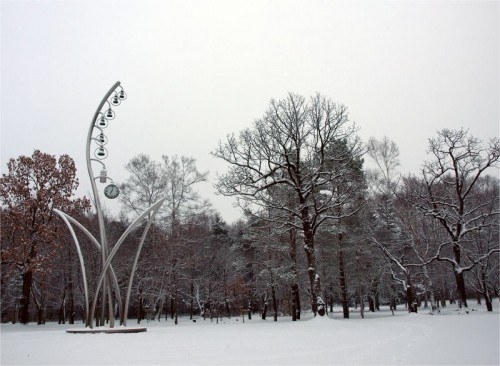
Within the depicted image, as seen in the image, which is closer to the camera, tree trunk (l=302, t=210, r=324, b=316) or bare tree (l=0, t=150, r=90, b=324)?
tree trunk (l=302, t=210, r=324, b=316)

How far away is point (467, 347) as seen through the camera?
23.8 ft

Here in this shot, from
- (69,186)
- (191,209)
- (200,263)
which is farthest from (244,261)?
(69,186)

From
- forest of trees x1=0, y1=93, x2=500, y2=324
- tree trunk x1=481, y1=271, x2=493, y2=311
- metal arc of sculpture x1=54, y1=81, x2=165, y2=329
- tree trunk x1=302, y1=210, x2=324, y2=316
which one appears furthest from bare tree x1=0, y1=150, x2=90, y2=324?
tree trunk x1=481, y1=271, x2=493, y2=311

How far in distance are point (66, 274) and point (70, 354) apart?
28.6 meters

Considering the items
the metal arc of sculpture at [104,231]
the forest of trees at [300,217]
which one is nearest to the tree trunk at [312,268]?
the forest of trees at [300,217]

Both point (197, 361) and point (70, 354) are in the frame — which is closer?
point (197, 361)

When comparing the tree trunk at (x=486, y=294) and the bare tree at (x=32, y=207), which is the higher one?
the bare tree at (x=32, y=207)

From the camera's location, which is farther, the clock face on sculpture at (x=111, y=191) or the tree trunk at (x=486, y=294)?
the tree trunk at (x=486, y=294)

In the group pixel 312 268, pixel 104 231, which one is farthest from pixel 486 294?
pixel 104 231

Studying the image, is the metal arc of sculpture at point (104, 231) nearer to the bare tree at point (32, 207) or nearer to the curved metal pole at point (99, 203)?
the curved metal pole at point (99, 203)

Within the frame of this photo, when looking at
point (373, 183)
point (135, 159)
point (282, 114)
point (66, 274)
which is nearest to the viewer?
point (282, 114)

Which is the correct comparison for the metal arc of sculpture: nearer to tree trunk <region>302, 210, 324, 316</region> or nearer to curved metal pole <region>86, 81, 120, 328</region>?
curved metal pole <region>86, 81, 120, 328</region>

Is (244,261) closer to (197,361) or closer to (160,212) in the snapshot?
(160,212)

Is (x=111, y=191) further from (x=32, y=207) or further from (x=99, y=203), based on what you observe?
(x=32, y=207)
